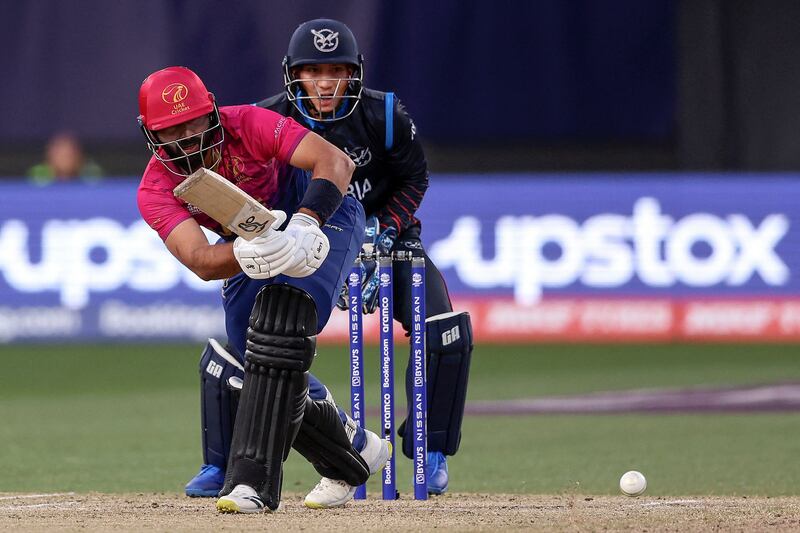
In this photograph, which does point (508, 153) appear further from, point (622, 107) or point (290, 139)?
point (290, 139)

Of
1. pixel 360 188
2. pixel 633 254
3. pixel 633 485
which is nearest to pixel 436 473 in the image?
pixel 633 485

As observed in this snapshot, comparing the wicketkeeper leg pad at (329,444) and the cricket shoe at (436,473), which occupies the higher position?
the wicketkeeper leg pad at (329,444)

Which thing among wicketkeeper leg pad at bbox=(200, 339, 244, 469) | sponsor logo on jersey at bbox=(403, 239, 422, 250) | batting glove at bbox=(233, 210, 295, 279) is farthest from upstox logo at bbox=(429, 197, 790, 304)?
batting glove at bbox=(233, 210, 295, 279)

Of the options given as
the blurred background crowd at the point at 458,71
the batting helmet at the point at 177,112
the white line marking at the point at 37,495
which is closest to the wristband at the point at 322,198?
the batting helmet at the point at 177,112

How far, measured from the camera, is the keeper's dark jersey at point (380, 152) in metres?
6.37

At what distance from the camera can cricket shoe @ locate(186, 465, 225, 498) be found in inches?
245

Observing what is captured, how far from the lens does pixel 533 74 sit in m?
15.4

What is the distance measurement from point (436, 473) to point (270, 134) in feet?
5.62

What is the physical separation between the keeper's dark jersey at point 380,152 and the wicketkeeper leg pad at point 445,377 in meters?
0.47

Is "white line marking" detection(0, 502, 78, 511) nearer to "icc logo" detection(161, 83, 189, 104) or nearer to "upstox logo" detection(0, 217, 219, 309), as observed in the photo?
"icc logo" detection(161, 83, 189, 104)

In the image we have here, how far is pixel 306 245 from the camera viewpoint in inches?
196

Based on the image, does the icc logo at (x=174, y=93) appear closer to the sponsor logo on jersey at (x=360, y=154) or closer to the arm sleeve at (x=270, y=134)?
the arm sleeve at (x=270, y=134)

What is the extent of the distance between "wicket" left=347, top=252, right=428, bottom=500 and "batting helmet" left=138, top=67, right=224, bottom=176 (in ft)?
3.39

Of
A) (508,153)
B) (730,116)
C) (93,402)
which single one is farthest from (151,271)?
(730,116)
